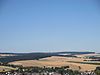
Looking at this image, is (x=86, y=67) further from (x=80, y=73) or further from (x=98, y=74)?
(x=98, y=74)

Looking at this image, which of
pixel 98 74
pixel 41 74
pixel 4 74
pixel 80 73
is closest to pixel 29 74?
pixel 41 74

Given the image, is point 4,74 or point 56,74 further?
point 56,74

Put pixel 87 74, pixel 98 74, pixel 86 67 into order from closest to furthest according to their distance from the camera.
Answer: pixel 98 74 < pixel 87 74 < pixel 86 67

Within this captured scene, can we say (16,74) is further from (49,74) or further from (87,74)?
(87,74)

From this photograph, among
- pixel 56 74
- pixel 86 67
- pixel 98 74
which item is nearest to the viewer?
pixel 98 74

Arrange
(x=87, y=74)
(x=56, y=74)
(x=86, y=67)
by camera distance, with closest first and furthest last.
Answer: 1. (x=87, y=74)
2. (x=56, y=74)
3. (x=86, y=67)

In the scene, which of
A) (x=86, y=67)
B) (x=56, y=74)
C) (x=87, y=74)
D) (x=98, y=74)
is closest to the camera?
(x=98, y=74)

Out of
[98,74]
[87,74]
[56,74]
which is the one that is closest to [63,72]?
[56,74]

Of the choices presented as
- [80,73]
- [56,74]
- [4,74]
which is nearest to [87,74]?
[80,73]

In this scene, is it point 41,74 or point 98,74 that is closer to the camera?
point 98,74
